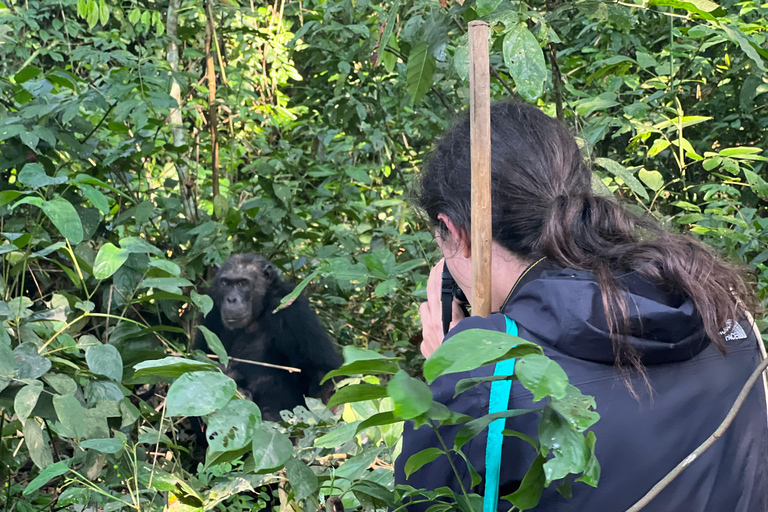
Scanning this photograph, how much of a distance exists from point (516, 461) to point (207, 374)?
0.52 m

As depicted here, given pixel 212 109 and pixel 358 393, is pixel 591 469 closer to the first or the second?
pixel 358 393

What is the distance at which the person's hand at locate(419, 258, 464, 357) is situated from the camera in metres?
1.78

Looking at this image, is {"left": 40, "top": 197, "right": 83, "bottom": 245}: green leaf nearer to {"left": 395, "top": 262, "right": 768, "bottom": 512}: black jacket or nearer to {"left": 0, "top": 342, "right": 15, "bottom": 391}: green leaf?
{"left": 0, "top": 342, "right": 15, "bottom": 391}: green leaf

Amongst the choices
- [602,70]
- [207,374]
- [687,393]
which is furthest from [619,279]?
[602,70]

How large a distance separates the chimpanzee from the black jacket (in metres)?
3.37

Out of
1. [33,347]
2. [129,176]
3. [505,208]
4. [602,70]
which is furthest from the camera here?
[129,176]

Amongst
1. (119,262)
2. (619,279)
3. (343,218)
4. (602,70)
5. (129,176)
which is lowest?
(343,218)

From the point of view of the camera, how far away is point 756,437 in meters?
1.31

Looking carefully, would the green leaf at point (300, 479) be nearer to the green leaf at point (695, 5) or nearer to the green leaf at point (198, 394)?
the green leaf at point (198, 394)

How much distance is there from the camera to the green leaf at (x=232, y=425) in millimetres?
969

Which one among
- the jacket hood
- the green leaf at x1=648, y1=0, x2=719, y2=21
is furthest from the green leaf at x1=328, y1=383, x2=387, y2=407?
the green leaf at x1=648, y1=0, x2=719, y2=21

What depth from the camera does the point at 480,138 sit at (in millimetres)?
1236

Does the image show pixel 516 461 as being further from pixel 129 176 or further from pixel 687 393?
pixel 129 176

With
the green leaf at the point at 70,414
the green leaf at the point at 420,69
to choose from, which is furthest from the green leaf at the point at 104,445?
the green leaf at the point at 420,69
